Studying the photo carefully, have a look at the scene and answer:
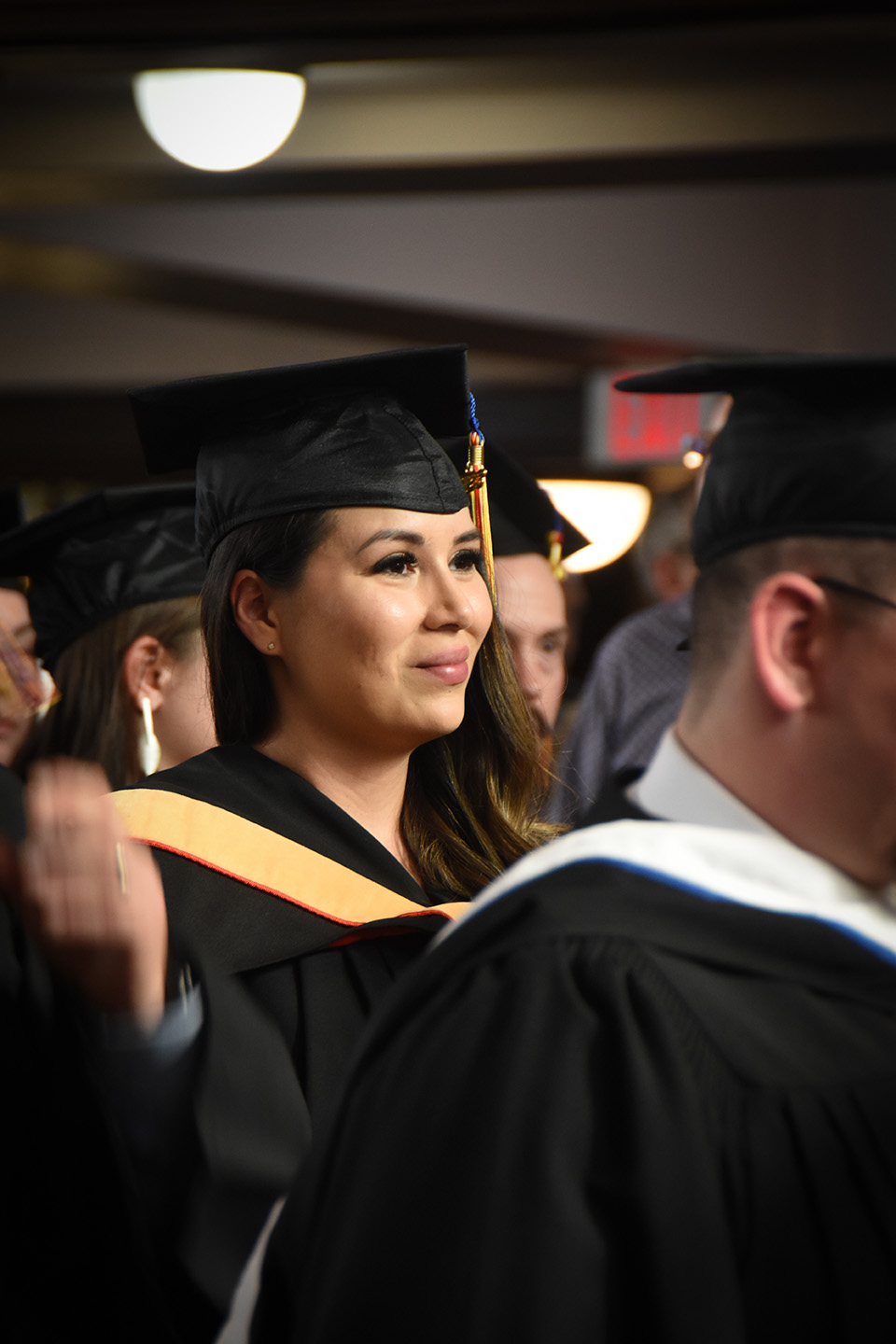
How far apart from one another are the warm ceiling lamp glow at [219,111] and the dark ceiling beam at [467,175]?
0.66 m

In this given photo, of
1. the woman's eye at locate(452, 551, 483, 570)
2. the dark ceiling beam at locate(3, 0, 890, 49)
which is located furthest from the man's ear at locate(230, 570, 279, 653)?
the dark ceiling beam at locate(3, 0, 890, 49)

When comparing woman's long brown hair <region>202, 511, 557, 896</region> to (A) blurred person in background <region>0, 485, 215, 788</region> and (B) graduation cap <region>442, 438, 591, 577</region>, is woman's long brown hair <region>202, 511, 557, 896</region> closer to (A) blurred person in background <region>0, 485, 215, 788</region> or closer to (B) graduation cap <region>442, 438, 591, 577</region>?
(A) blurred person in background <region>0, 485, 215, 788</region>

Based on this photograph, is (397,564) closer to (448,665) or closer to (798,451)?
(448,665)

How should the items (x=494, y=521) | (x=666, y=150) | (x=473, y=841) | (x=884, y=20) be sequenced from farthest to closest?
(x=666, y=150) < (x=884, y=20) < (x=494, y=521) < (x=473, y=841)

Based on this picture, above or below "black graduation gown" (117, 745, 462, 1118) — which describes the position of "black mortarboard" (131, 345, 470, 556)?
above

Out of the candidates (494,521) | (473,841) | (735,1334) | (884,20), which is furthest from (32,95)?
(735,1334)

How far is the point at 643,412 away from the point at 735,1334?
297 inches

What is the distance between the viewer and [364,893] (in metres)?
1.83

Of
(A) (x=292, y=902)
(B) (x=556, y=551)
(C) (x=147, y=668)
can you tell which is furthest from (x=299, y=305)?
(A) (x=292, y=902)

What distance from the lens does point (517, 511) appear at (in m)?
2.84

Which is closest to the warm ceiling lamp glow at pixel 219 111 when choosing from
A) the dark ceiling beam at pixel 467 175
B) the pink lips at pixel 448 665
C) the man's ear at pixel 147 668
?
the dark ceiling beam at pixel 467 175

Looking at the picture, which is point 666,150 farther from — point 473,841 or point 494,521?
point 473,841

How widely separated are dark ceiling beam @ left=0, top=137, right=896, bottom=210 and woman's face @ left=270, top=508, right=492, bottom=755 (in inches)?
153

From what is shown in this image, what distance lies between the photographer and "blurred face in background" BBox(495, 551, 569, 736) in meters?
2.89
